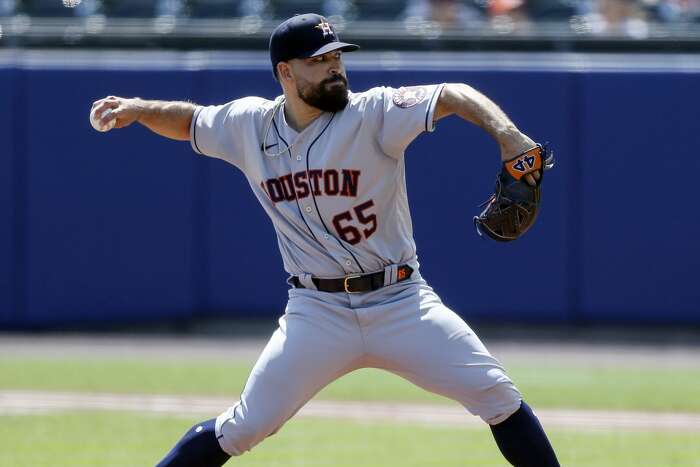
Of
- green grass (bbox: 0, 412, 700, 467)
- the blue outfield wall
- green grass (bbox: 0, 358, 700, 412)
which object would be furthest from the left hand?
the blue outfield wall

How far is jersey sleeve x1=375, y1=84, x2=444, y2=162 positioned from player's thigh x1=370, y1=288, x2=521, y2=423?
1.91 feet

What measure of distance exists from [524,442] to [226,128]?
1.61m

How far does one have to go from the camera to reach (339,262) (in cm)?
462

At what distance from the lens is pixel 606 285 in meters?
11.1

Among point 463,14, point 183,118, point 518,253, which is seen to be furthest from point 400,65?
point 183,118

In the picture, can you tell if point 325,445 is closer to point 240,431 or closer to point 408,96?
point 240,431

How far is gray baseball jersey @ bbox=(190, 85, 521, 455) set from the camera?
4.44m

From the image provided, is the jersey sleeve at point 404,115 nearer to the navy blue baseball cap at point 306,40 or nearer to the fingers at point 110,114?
the navy blue baseball cap at point 306,40

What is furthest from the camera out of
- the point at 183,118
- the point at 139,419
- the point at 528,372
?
the point at 528,372

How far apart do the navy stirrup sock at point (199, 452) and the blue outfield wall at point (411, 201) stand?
22.4ft

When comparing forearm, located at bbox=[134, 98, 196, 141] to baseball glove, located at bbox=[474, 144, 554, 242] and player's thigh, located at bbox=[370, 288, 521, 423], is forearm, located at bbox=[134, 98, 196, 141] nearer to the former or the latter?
player's thigh, located at bbox=[370, 288, 521, 423]

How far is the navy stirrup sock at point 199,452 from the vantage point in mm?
4508

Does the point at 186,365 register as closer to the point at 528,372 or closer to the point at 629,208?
the point at 528,372

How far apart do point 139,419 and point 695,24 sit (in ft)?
21.4
